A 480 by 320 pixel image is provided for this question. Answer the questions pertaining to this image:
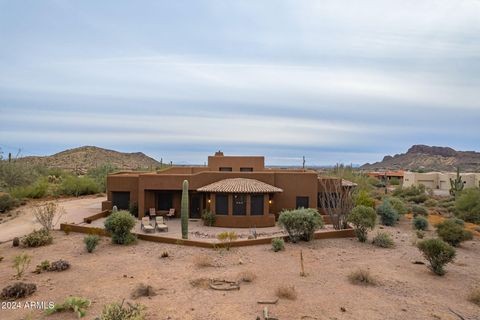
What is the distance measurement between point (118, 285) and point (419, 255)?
12.9 m

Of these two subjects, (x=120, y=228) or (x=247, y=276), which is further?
(x=120, y=228)

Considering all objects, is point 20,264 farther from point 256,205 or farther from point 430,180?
point 430,180

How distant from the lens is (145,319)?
9.60m

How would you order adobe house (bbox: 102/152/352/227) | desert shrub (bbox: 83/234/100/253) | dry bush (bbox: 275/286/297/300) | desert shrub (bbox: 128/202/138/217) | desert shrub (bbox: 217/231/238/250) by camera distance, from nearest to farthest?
dry bush (bbox: 275/286/297/300) < desert shrub (bbox: 83/234/100/253) < desert shrub (bbox: 217/231/238/250) < adobe house (bbox: 102/152/352/227) < desert shrub (bbox: 128/202/138/217)

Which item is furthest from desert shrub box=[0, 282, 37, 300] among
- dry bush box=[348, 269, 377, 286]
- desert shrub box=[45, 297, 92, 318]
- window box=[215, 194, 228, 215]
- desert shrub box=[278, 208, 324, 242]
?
window box=[215, 194, 228, 215]

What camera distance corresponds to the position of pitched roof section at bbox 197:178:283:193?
77.2ft

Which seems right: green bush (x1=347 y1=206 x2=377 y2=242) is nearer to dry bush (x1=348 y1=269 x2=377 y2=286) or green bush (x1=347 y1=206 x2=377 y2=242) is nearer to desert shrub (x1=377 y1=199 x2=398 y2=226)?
dry bush (x1=348 y1=269 x2=377 y2=286)

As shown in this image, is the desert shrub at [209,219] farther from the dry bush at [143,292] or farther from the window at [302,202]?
the dry bush at [143,292]

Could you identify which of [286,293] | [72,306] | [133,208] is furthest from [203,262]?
[133,208]

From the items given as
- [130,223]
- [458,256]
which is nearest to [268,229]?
[130,223]

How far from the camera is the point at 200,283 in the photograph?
12.2m

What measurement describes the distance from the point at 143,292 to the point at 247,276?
11.5ft

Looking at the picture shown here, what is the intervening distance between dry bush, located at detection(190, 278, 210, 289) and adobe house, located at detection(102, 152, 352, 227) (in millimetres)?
11049

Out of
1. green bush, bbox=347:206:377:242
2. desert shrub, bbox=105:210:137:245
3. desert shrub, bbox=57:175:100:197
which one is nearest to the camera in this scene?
desert shrub, bbox=105:210:137:245
